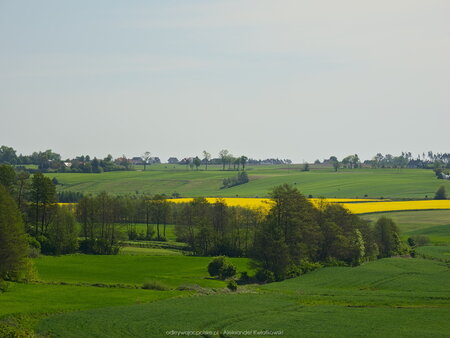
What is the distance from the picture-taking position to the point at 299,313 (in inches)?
2136

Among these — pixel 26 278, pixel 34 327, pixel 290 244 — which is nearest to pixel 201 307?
pixel 34 327

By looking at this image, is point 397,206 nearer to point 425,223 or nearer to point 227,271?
point 425,223

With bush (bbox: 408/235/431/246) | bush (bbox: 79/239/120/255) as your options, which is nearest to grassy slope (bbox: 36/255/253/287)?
bush (bbox: 79/239/120/255)

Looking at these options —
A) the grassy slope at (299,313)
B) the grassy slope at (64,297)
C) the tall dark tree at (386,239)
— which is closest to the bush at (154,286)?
the grassy slope at (64,297)

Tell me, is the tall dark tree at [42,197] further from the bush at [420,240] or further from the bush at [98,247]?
the bush at [420,240]

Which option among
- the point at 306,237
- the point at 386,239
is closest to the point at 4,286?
the point at 306,237

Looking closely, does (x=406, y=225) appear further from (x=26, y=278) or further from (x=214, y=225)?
(x=26, y=278)

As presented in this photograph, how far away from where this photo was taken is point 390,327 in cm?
4897

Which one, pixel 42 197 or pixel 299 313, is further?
pixel 42 197

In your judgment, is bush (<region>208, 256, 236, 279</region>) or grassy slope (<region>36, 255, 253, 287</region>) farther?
bush (<region>208, 256, 236, 279</region>)

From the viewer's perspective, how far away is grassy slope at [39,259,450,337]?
153 feet

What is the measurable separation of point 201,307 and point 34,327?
50.3 ft

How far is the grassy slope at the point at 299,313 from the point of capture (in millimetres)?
46656

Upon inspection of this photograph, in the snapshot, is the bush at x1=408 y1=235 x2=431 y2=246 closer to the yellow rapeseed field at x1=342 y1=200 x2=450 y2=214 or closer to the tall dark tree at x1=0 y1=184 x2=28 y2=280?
the yellow rapeseed field at x1=342 y1=200 x2=450 y2=214
